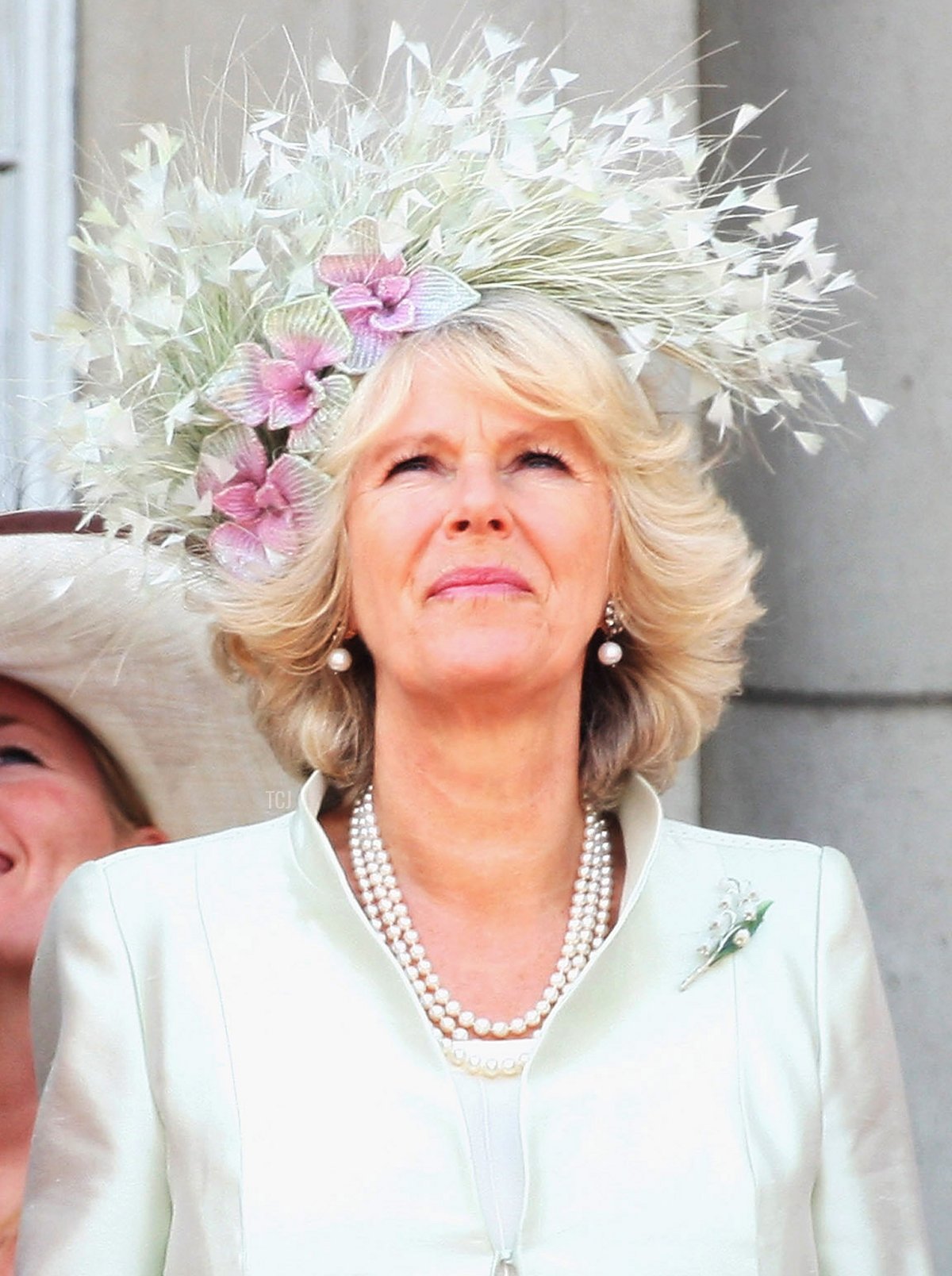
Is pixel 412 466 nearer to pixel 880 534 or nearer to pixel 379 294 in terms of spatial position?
pixel 379 294

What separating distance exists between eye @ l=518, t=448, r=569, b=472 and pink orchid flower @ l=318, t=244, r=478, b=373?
0.17 meters

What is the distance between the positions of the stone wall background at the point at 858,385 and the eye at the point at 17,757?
4.15ft

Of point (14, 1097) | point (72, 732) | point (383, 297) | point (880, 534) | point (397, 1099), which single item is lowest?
Result: point (14, 1097)

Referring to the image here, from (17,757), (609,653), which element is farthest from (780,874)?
(17,757)

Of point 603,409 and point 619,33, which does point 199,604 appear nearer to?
point 603,409

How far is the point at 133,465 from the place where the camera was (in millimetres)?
2424

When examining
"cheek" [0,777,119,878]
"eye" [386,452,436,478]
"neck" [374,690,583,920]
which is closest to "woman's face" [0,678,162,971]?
"cheek" [0,777,119,878]

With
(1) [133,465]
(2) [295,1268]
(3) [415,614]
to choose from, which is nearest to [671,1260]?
(2) [295,1268]

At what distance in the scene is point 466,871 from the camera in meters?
2.32

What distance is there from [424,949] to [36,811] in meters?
0.64

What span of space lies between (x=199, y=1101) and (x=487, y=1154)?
29 centimetres

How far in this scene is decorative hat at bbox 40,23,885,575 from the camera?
2309 millimetres

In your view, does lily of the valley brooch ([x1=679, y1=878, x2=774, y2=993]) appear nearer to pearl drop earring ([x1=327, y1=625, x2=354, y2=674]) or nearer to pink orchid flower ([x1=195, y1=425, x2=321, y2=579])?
pearl drop earring ([x1=327, y1=625, x2=354, y2=674])

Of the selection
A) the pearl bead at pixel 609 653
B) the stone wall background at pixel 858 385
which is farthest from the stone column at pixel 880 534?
the pearl bead at pixel 609 653
